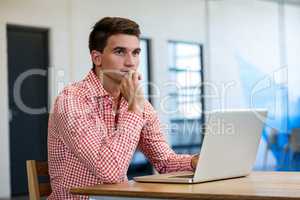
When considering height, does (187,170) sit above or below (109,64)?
below

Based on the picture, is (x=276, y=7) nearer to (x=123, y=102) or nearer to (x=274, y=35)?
(x=274, y=35)

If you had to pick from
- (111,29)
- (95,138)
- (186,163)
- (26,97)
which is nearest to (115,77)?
(111,29)

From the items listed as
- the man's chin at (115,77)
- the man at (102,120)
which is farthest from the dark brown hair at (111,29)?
the man's chin at (115,77)

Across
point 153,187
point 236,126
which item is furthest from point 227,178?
point 153,187

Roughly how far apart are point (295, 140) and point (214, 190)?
6.48m

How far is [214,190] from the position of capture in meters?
1.60

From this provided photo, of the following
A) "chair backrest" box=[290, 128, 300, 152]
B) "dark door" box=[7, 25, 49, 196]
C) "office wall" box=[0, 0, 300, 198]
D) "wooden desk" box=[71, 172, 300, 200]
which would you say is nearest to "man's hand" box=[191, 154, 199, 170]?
"wooden desk" box=[71, 172, 300, 200]

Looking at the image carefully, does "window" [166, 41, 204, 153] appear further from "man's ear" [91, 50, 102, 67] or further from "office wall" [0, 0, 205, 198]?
"man's ear" [91, 50, 102, 67]

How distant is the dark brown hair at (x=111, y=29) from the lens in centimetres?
209

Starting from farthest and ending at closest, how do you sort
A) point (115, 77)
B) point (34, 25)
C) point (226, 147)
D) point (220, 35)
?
point (220, 35) → point (34, 25) → point (115, 77) → point (226, 147)

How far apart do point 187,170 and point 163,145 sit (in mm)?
166

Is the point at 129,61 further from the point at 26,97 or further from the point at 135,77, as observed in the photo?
the point at 26,97

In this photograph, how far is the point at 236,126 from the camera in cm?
186

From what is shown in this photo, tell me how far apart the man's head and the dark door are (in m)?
4.63
